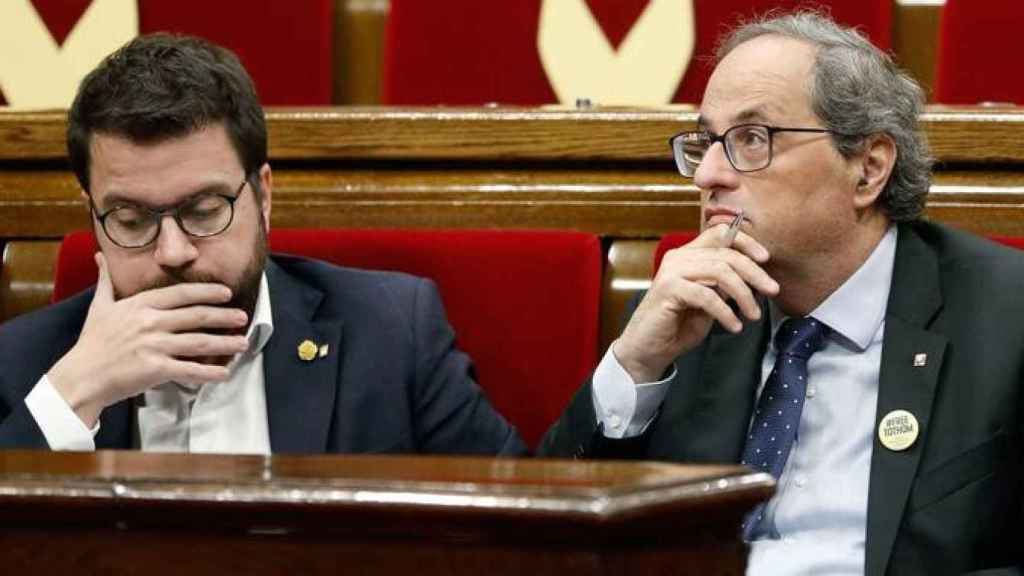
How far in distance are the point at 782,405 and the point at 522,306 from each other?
0.56 ft

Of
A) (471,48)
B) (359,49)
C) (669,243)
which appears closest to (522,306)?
(669,243)

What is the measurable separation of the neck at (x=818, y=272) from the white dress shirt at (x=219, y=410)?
0.27m

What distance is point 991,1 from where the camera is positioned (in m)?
1.06

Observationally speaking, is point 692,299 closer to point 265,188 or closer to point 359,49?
point 265,188

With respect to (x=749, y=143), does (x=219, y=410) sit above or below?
below

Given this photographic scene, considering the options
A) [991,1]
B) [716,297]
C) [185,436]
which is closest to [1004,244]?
[716,297]

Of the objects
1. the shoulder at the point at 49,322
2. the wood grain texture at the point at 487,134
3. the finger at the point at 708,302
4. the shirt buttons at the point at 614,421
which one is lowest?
the shirt buttons at the point at 614,421

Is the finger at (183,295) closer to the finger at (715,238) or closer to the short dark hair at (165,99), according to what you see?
the short dark hair at (165,99)

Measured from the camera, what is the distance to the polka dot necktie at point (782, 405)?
2.39 feet

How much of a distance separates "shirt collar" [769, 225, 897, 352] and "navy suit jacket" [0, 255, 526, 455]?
0.57ft

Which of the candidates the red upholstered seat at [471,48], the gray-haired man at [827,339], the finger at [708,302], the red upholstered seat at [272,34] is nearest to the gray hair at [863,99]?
the gray-haired man at [827,339]

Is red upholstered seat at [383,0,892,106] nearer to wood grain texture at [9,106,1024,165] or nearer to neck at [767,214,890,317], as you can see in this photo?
wood grain texture at [9,106,1024,165]

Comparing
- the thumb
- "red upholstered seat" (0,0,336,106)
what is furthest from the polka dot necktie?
"red upholstered seat" (0,0,336,106)

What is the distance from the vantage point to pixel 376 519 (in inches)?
13.2
